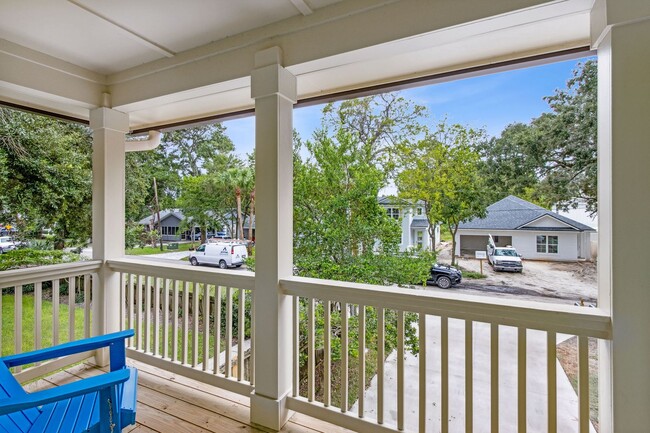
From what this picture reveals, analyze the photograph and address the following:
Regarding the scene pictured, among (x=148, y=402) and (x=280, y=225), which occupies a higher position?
(x=280, y=225)

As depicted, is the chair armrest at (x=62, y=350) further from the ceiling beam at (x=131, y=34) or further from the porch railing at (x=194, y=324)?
the ceiling beam at (x=131, y=34)

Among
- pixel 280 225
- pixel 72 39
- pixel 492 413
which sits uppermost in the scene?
pixel 72 39

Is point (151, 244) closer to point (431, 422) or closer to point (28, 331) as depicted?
point (28, 331)

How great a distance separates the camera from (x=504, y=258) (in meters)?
1.76

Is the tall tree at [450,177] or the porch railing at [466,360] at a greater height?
the tall tree at [450,177]

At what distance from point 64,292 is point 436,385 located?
327 centimetres

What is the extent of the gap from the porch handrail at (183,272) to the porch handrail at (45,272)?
15 cm

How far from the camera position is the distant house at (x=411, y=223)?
2.01 m

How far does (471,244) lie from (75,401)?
2.23 m

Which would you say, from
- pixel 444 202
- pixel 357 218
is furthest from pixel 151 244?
pixel 444 202

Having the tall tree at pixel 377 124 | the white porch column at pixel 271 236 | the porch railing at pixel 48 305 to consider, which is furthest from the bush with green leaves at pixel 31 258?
the tall tree at pixel 377 124

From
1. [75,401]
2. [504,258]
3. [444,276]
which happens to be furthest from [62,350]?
[504,258]

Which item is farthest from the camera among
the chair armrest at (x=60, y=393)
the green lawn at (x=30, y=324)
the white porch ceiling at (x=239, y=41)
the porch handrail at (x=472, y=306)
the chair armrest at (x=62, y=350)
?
the green lawn at (x=30, y=324)

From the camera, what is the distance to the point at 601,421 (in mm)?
1318
